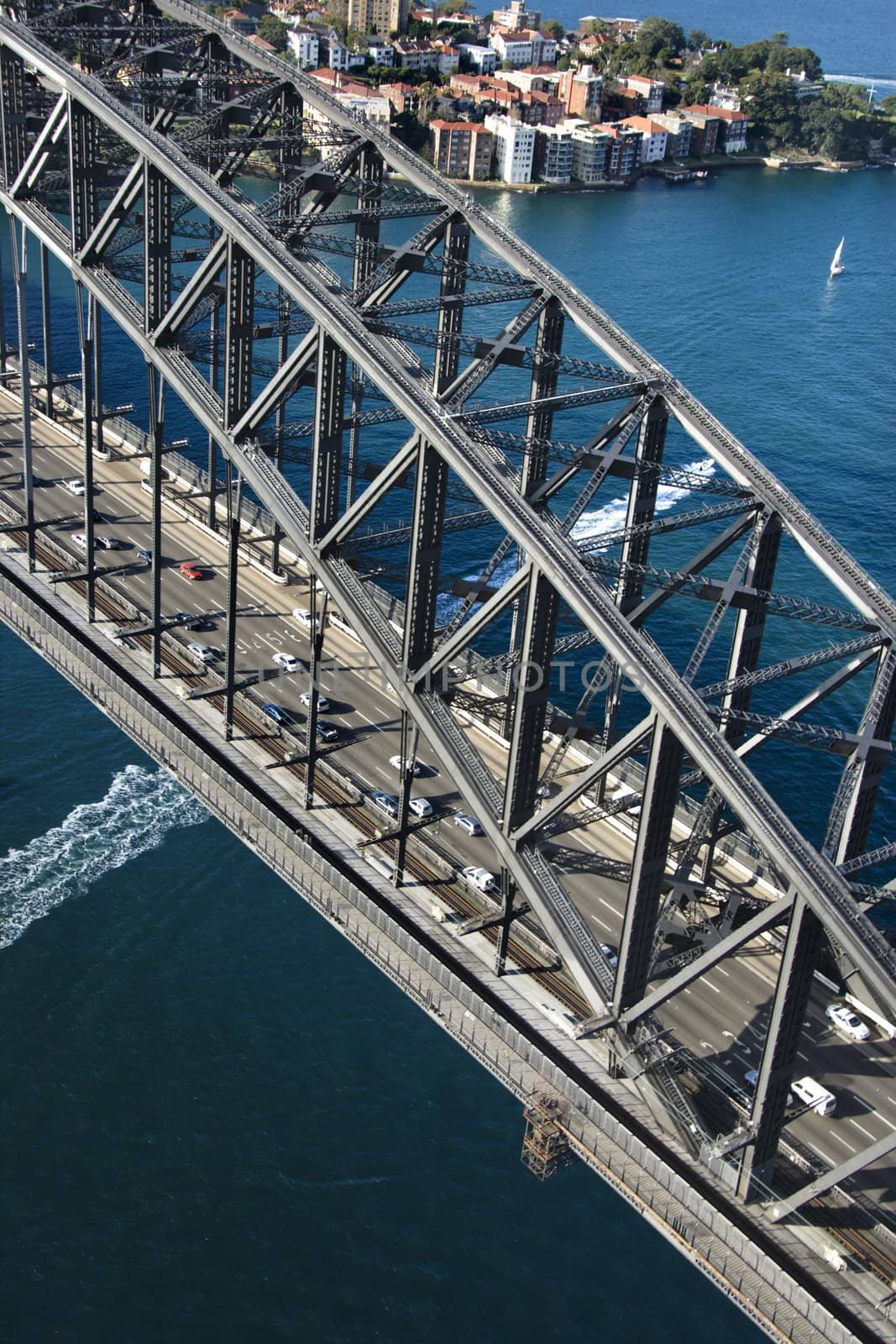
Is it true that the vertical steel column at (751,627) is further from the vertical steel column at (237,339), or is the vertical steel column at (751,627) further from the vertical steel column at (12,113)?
the vertical steel column at (12,113)

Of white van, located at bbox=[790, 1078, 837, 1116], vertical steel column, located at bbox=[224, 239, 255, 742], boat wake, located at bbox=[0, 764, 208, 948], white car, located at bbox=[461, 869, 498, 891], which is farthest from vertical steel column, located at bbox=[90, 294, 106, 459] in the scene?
white van, located at bbox=[790, 1078, 837, 1116]

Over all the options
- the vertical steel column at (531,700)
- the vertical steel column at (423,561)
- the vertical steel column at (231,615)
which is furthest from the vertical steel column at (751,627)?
the vertical steel column at (231,615)

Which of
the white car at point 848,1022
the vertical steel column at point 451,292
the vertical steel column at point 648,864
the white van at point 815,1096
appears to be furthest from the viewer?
the vertical steel column at point 451,292

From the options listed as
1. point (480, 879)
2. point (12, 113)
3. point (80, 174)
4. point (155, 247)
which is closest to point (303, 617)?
point (155, 247)

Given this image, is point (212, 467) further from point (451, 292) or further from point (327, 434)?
point (327, 434)

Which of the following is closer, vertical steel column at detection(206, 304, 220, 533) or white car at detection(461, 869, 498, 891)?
white car at detection(461, 869, 498, 891)

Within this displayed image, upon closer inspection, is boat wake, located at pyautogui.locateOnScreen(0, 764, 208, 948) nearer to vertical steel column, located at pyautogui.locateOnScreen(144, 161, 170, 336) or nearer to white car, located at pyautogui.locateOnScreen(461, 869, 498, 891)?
white car, located at pyautogui.locateOnScreen(461, 869, 498, 891)

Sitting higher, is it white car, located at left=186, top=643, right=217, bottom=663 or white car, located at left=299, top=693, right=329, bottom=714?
white car, located at left=186, top=643, right=217, bottom=663
